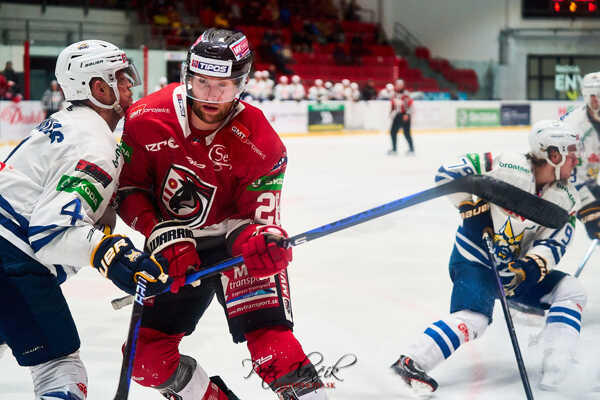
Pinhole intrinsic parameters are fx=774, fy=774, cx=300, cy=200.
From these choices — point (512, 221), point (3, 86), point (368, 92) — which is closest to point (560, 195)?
point (512, 221)

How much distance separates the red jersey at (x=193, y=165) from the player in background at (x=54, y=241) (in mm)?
170

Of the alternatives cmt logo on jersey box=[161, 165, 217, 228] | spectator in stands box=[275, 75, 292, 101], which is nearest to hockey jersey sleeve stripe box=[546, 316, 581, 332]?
cmt logo on jersey box=[161, 165, 217, 228]

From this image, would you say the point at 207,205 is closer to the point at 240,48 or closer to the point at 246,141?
the point at 246,141

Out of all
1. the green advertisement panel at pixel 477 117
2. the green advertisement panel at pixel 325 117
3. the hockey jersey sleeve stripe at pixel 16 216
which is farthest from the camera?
the green advertisement panel at pixel 477 117

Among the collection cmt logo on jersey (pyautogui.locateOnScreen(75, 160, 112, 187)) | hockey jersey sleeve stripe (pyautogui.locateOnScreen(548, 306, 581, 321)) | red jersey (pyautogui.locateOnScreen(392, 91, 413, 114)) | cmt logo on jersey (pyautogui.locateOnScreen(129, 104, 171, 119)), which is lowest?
hockey jersey sleeve stripe (pyautogui.locateOnScreen(548, 306, 581, 321))

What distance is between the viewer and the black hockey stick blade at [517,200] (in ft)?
6.54

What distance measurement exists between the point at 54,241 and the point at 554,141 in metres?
1.92

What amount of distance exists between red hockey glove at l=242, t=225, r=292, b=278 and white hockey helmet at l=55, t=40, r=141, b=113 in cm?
60

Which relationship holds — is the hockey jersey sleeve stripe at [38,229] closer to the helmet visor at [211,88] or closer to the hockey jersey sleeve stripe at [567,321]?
the helmet visor at [211,88]

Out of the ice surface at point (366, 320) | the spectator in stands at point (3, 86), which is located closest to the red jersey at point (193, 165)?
the ice surface at point (366, 320)

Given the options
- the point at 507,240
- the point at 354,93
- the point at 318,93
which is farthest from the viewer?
the point at 354,93

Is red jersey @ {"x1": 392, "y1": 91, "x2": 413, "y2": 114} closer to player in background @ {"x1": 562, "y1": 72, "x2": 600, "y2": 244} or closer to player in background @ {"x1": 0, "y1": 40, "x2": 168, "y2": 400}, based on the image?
player in background @ {"x1": 562, "y1": 72, "x2": 600, "y2": 244}

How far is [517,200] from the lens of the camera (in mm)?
1999

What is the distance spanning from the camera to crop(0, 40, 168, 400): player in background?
1901mm
